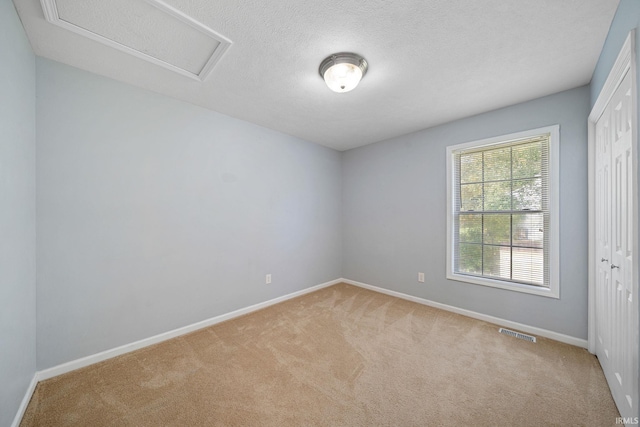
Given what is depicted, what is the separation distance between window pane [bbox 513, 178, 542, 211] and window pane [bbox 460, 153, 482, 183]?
1.35 feet

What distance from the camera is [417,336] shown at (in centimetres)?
246

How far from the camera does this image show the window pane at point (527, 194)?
2541mm

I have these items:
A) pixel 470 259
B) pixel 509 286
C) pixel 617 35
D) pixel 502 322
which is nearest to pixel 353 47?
pixel 617 35

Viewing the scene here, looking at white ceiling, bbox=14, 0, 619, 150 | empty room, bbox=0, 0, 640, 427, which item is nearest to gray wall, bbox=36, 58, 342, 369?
empty room, bbox=0, 0, 640, 427

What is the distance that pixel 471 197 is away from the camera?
3.03 m

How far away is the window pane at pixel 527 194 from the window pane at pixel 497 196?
0.07m

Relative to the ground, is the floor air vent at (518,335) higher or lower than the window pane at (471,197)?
lower

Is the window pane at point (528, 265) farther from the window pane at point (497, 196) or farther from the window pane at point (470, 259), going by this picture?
the window pane at point (497, 196)

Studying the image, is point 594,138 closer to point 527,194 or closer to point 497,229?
point 527,194

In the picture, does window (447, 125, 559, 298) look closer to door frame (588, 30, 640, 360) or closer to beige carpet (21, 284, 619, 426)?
door frame (588, 30, 640, 360)

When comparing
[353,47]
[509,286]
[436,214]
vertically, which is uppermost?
[353,47]

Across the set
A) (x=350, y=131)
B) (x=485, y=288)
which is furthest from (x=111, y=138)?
(x=485, y=288)

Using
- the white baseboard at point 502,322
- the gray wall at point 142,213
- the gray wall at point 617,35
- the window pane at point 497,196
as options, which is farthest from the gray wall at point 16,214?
the window pane at point 497,196

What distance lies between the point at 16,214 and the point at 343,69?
2455 millimetres
